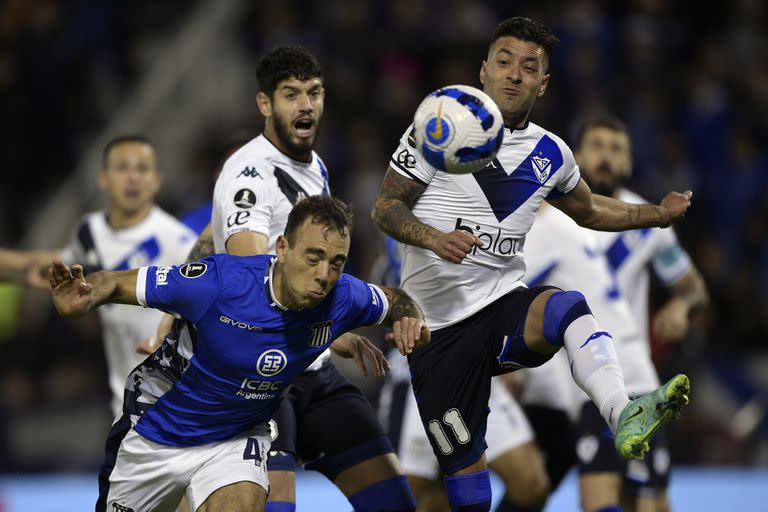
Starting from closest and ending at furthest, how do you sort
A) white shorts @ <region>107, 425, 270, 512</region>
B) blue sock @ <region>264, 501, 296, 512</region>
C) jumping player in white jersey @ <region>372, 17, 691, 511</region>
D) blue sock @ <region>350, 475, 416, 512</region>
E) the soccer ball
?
the soccer ball
white shorts @ <region>107, 425, 270, 512</region>
jumping player in white jersey @ <region>372, 17, 691, 511</region>
blue sock @ <region>264, 501, 296, 512</region>
blue sock @ <region>350, 475, 416, 512</region>

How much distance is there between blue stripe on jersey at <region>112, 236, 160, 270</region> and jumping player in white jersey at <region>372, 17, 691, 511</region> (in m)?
2.33

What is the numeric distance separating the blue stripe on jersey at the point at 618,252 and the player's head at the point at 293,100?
7.91 feet

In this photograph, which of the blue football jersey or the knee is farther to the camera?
the knee

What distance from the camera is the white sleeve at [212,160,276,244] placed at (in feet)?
18.6

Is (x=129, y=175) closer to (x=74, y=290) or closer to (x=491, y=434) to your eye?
(x=491, y=434)

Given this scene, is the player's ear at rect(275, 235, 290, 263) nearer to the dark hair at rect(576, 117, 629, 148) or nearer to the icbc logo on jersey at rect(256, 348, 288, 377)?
the icbc logo on jersey at rect(256, 348, 288, 377)

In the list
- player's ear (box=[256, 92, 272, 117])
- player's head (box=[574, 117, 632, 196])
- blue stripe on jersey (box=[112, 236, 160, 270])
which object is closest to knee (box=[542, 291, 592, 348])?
player's ear (box=[256, 92, 272, 117])

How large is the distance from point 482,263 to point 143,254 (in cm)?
268

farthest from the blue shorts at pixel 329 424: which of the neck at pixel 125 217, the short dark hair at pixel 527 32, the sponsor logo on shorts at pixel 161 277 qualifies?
the neck at pixel 125 217

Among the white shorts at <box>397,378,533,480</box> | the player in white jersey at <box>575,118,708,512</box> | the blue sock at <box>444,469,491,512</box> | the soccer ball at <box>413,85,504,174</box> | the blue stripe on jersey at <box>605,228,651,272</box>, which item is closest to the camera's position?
the soccer ball at <box>413,85,504,174</box>

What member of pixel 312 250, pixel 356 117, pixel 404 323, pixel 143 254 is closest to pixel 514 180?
pixel 404 323

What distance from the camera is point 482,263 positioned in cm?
564

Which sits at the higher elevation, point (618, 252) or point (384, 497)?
point (618, 252)

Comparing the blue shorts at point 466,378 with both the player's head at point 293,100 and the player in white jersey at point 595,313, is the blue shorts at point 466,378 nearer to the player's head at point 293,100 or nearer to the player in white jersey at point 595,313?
the player's head at point 293,100
